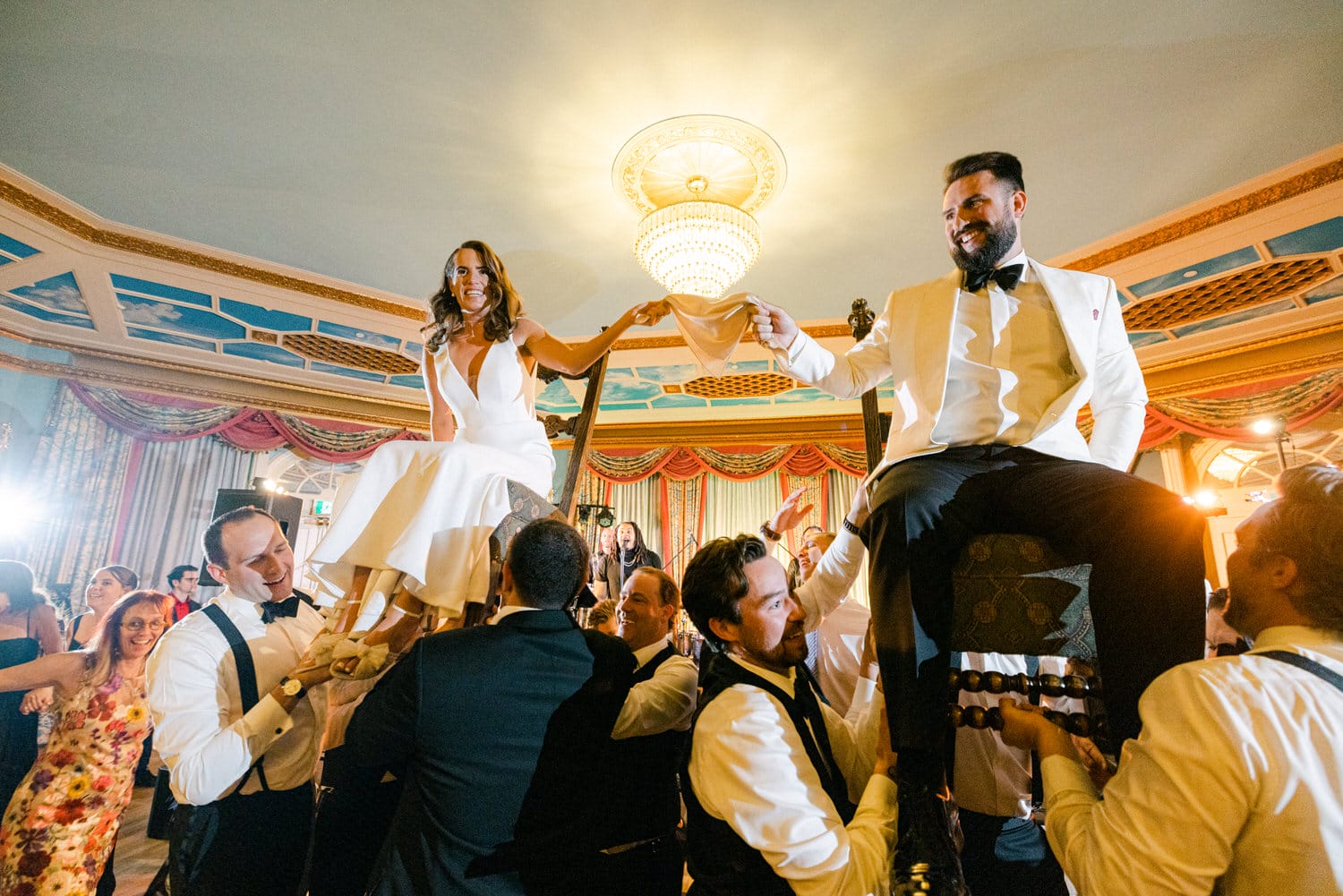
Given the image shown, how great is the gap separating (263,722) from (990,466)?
6.58ft

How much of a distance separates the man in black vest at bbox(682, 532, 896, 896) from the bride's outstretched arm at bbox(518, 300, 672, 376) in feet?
3.20

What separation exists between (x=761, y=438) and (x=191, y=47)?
7296 mm

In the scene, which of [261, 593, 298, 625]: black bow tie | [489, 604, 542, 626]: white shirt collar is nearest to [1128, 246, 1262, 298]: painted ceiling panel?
[489, 604, 542, 626]: white shirt collar

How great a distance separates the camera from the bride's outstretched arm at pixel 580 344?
2322 mm

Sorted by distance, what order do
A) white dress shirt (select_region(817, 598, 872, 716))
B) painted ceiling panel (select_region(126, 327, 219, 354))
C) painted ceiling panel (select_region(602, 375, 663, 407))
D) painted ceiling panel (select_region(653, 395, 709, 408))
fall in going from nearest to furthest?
white dress shirt (select_region(817, 598, 872, 716)), painted ceiling panel (select_region(126, 327, 219, 354)), painted ceiling panel (select_region(602, 375, 663, 407)), painted ceiling panel (select_region(653, 395, 709, 408))

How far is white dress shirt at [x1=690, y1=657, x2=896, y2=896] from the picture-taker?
124cm

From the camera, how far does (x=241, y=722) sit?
171 centimetres

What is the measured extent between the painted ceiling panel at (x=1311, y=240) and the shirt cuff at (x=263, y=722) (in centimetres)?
697

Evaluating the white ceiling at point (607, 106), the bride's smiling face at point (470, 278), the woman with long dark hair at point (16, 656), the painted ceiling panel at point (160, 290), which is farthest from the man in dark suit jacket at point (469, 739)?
the painted ceiling panel at point (160, 290)

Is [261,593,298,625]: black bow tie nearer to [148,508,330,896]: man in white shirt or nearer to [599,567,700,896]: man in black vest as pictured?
[148,508,330,896]: man in white shirt

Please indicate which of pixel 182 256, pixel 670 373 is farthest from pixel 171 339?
pixel 670 373

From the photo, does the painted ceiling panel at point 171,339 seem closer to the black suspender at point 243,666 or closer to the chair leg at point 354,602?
the black suspender at point 243,666

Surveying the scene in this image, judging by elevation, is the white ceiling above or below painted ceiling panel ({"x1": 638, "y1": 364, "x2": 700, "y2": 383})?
above

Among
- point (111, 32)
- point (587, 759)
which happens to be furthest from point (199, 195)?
point (587, 759)
